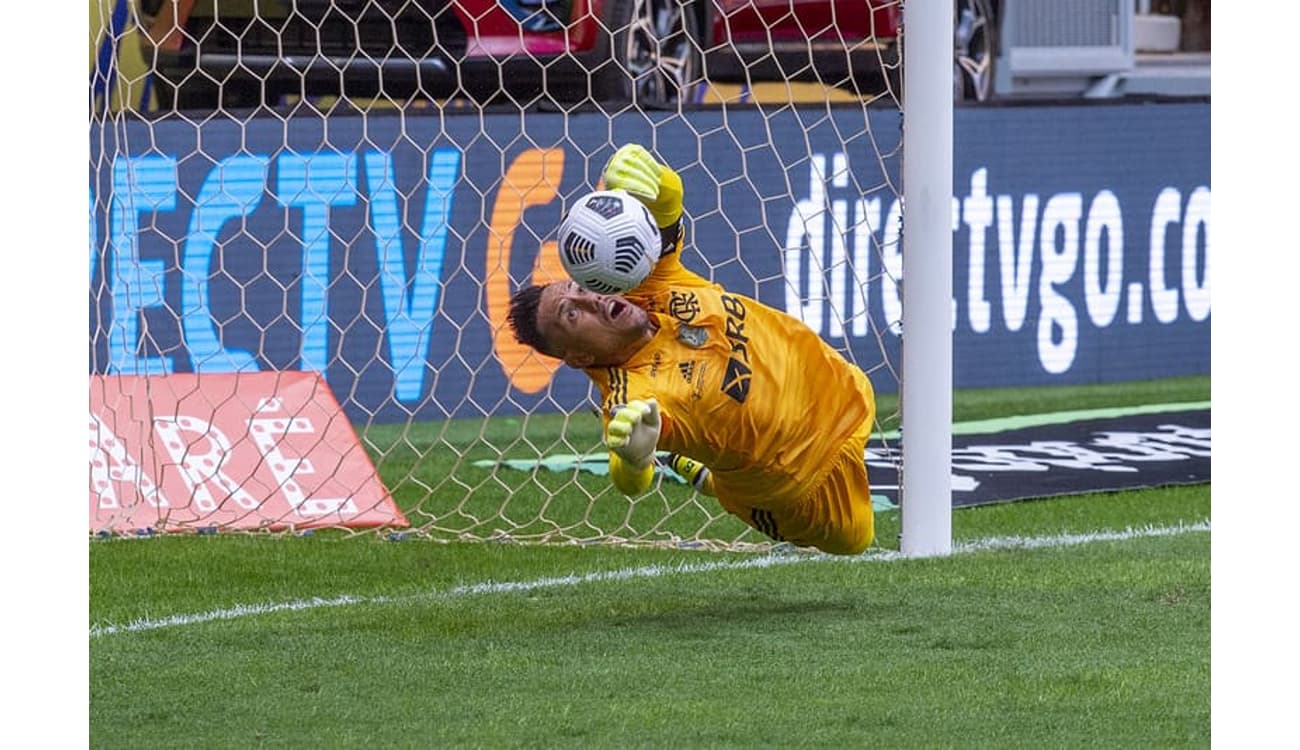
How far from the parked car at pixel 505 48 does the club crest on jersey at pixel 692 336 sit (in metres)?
3.32

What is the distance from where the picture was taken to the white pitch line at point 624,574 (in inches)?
253

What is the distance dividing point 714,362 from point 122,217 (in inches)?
153

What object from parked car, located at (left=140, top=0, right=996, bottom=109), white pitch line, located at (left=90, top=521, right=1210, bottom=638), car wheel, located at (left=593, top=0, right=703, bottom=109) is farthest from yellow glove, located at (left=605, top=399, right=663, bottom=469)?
car wheel, located at (left=593, top=0, right=703, bottom=109)

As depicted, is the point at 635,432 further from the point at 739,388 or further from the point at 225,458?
the point at 225,458

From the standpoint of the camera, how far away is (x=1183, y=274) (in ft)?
40.3

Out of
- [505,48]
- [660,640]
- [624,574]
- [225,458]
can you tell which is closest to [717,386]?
[660,640]

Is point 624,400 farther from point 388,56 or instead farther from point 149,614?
point 388,56

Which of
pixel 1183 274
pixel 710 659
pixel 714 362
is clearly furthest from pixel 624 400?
pixel 1183 274

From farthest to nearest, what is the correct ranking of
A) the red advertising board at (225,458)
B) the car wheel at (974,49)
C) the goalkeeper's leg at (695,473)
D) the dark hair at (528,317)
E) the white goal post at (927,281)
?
the car wheel at (974,49) → the red advertising board at (225,458) → the white goal post at (927,281) → the goalkeeper's leg at (695,473) → the dark hair at (528,317)

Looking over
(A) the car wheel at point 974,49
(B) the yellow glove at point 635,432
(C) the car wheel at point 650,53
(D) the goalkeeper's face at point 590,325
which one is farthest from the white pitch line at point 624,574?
(A) the car wheel at point 974,49

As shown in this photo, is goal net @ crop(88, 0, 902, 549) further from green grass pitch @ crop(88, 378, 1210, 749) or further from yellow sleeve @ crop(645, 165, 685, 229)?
yellow sleeve @ crop(645, 165, 685, 229)

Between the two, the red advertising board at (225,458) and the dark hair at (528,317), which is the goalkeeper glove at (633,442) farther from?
the red advertising board at (225,458)

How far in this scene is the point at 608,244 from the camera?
5.47m

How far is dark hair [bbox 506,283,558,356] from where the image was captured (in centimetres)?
586
